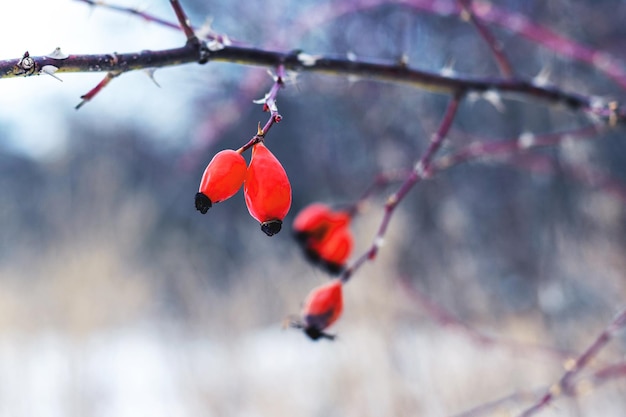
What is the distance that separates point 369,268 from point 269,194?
164cm

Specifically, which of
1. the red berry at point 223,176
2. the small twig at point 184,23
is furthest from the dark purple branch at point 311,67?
the red berry at point 223,176

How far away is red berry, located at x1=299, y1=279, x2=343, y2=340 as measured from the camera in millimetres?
636

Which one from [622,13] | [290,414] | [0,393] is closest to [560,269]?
[622,13]

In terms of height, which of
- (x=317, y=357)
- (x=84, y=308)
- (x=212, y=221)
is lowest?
(x=317, y=357)

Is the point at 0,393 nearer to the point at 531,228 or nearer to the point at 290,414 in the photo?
the point at 290,414

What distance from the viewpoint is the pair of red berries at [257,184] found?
42cm

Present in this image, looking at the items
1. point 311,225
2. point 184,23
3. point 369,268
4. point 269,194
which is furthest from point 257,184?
point 369,268

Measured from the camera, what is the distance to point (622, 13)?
2.15 metres

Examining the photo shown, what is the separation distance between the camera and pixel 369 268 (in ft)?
6.66

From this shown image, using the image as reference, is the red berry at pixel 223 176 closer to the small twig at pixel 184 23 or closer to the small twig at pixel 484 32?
the small twig at pixel 184 23

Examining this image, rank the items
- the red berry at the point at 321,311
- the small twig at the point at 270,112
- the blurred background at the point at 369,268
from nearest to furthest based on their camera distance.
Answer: the small twig at the point at 270,112 → the red berry at the point at 321,311 → the blurred background at the point at 369,268

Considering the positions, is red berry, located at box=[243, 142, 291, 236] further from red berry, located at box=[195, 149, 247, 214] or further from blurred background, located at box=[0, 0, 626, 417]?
blurred background, located at box=[0, 0, 626, 417]

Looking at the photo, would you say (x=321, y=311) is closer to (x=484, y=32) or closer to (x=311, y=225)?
(x=311, y=225)

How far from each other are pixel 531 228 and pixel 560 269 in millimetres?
471
